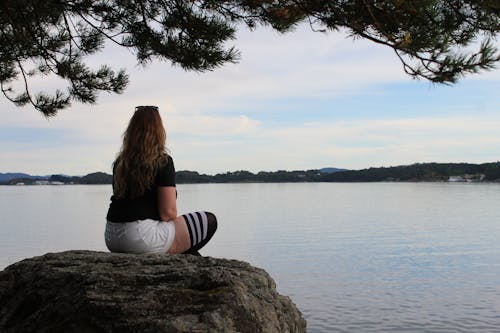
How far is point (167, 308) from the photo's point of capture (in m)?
3.45

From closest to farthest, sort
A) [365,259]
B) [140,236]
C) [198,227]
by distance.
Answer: [140,236], [198,227], [365,259]

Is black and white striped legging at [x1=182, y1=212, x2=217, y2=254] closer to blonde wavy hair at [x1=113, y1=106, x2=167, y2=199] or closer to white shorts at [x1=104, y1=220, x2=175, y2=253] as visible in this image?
white shorts at [x1=104, y1=220, x2=175, y2=253]

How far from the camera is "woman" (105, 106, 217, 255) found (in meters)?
4.50

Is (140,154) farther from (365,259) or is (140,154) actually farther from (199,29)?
(365,259)

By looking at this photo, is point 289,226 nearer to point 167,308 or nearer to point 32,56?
point 32,56

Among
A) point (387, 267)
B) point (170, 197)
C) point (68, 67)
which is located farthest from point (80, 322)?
point (387, 267)

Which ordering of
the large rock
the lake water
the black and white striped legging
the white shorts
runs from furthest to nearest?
the lake water < the black and white striped legging < the white shorts < the large rock

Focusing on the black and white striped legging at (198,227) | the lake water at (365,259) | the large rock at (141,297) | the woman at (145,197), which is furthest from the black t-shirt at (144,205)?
the lake water at (365,259)

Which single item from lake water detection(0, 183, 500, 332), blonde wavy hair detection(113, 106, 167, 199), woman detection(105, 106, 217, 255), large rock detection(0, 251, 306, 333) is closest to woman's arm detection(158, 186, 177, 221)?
woman detection(105, 106, 217, 255)

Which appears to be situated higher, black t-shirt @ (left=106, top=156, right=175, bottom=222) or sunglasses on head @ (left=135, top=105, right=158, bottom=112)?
sunglasses on head @ (left=135, top=105, right=158, bottom=112)

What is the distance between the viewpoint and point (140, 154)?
457 centimetres

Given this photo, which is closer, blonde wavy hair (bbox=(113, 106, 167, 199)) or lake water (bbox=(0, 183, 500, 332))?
blonde wavy hair (bbox=(113, 106, 167, 199))

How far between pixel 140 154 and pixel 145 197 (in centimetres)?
32

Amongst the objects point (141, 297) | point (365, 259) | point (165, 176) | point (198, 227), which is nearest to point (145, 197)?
point (165, 176)
